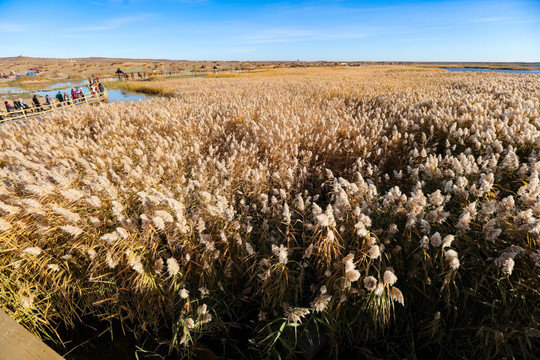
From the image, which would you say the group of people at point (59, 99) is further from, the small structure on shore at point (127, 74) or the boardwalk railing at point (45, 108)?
the small structure on shore at point (127, 74)

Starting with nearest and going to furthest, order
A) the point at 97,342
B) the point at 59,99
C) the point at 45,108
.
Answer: the point at 97,342 < the point at 45,108 < the point at 59,99

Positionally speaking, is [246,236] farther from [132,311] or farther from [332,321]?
[132,311]

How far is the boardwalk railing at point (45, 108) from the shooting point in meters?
14.2

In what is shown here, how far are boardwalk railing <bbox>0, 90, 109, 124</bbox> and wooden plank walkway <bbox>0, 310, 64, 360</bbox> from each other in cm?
1660

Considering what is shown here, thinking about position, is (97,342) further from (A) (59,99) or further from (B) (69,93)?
(B) (69,93)

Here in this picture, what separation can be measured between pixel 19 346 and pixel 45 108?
22.0 metres

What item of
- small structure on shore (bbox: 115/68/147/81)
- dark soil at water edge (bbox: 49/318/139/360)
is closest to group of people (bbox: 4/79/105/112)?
dark soil at water edge (bbox: 49/318/139/360)

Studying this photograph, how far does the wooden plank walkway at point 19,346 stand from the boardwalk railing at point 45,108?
16595mm

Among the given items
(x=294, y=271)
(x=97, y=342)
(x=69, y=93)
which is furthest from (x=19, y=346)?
(x=69, y=93)

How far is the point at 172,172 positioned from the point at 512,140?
583 cm

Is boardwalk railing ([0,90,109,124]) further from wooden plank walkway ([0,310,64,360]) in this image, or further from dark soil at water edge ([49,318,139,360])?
wooden plank walkway ([0,310,64,360])

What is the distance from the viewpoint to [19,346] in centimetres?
150

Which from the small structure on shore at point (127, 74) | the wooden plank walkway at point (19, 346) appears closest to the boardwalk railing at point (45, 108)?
the wooden plank walkway at point (19, 346)

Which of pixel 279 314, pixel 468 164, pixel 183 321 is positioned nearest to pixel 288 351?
pixel 279 314
